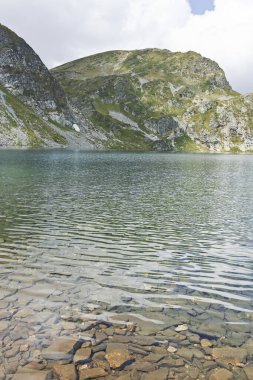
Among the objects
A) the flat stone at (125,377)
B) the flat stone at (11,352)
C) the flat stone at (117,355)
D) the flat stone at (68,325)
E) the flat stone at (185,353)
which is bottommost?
the flat stone at (185,353)

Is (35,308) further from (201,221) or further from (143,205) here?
(143,205)

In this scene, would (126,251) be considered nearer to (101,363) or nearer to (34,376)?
(101,363)

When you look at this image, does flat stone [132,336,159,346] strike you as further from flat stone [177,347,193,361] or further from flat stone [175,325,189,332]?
flat stone [175,325,189,332]

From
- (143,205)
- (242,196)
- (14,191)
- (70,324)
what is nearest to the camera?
(70,324)

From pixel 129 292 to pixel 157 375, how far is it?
6429 mm

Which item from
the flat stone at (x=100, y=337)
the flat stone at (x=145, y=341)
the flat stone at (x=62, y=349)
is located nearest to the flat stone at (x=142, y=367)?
the flat stone at (x=145, y=341)

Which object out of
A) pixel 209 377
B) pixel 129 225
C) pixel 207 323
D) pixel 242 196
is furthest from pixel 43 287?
pixel 242 196

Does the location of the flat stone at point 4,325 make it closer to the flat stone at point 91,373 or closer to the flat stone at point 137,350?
the flat stone at point 91,373

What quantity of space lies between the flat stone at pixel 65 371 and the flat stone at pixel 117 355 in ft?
4.20

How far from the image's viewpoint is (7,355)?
11.8m

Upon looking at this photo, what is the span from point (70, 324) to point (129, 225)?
19309 millimetres

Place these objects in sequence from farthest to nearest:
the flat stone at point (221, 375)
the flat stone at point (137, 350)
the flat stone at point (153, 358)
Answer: the flat stone at point (137, 350) < the flat stone at point (153, 358) < the flat stone at point (221, 375)

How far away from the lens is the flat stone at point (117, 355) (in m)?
11.7

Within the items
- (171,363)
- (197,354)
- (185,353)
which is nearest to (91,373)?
(171,363)
